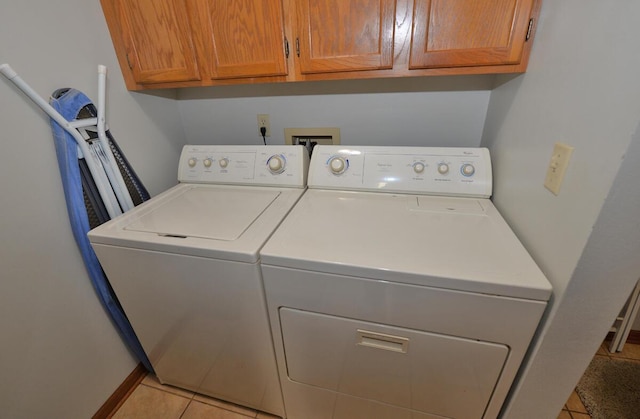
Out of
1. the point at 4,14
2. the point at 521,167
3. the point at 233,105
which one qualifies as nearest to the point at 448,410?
the point at 521,167

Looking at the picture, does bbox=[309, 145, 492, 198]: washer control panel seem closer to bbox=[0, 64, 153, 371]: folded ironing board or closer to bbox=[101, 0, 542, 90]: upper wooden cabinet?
bbox=[101, 0, 542, 90]: upper wooden cabinet

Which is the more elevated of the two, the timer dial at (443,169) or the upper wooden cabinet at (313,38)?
the upper wooden cabinet at (313,38)

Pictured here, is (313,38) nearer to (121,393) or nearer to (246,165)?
(246,165)

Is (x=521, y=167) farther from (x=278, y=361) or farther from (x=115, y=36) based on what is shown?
(x=115, y=36)

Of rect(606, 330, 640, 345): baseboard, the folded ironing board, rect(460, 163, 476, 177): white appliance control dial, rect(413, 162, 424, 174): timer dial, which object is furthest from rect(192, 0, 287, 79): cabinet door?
rect(606, 330, 640, 345): baseboard

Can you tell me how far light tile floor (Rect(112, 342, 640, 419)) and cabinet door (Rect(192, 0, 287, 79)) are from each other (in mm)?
1510

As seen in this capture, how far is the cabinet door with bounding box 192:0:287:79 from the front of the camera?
0.97 m

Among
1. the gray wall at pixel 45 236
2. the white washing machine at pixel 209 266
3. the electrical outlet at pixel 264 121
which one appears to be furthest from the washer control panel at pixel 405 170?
the gray wall at pixel 45 236

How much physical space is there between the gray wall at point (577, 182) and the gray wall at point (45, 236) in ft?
5.16

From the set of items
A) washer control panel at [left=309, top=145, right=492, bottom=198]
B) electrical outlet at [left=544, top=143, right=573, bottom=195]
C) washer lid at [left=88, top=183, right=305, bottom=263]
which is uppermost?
electrical outlet at [left=544, top=143, right=573, bottom=195]

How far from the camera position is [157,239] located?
0.88m

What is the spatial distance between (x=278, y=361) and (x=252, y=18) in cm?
127

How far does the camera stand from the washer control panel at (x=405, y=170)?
3.58 feet

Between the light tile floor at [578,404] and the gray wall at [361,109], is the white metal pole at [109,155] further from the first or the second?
the light tile floor at [578,404]
